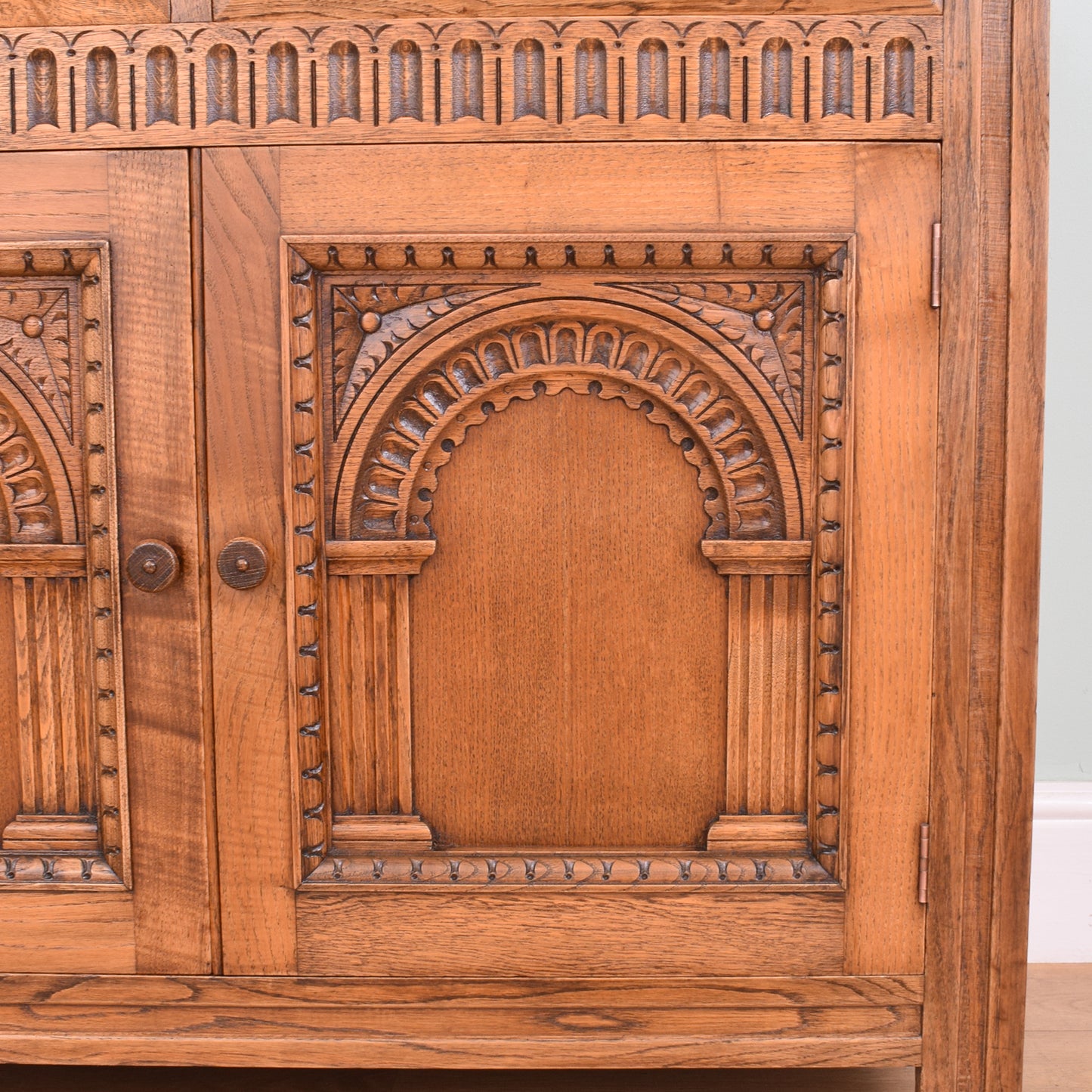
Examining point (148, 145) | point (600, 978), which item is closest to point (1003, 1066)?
point (600, 978)

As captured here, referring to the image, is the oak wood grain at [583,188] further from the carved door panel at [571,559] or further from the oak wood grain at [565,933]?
the oak wood grain at [565,933]

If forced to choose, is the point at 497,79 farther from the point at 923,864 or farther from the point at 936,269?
the point at 923,864

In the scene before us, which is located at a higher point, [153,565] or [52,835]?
[153,565]

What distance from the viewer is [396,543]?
683mm

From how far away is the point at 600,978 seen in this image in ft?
2.29

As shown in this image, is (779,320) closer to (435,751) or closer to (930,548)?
(930,548)

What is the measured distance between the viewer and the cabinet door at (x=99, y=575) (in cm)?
67

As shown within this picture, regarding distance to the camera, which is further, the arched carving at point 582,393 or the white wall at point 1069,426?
the white wall at point 1069,426

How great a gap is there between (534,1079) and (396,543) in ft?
1.63

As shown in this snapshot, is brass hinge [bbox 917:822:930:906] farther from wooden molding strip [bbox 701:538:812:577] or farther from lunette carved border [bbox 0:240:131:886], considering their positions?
lunette carved border [bbox 0:240:131:886]

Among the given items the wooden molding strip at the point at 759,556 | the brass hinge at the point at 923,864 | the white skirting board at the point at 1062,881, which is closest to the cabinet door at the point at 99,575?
the wooden molding strip at the point at 759,556

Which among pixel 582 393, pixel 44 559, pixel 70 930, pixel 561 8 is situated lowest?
pixel 70 930

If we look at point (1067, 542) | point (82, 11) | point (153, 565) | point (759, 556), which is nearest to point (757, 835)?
point (759, 556)

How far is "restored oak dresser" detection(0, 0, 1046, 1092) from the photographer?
25.8 inches
